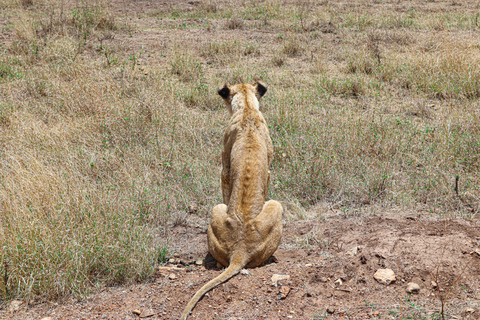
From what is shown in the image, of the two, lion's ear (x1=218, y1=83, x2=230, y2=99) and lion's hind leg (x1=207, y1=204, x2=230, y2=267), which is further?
lion's ear (x1=218, y1=83, x2=230, y2=99)

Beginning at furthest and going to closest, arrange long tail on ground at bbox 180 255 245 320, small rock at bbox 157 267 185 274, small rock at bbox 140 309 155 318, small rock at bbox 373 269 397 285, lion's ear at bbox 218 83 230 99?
lion's ear at bbox 218 83 230 99
small rock at bbox 157 267 185 274
small rock at bbox 373 269 397 285
small rock at bbox 140 309 155 318
long tail on ground at bbox 180 255 245 320

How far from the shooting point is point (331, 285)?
142 inches

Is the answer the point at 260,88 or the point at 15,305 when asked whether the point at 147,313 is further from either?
the point at 260,88

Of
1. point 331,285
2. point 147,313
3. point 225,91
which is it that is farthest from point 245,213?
point 225,91

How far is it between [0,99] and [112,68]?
2.38 meters

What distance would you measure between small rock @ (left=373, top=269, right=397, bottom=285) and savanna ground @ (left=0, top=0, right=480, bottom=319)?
0.17ft

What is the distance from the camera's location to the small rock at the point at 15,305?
140 inches

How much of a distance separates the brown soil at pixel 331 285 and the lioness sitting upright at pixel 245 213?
6.4 inches

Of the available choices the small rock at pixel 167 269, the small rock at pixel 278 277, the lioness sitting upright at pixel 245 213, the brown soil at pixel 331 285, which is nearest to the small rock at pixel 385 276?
the brown soil at pixel 331 285

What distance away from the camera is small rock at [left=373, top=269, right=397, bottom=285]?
3.53 meters

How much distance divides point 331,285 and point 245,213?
3.26 ft

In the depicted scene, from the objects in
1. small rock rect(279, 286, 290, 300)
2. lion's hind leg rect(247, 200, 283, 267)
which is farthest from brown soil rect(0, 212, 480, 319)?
lion's hind leg rect(247, 200, 283, 267)

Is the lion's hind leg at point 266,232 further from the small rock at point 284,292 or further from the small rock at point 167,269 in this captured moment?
the small rock at point 167,269

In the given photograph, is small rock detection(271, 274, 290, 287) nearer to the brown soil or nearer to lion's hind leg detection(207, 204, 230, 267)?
the brown soil
